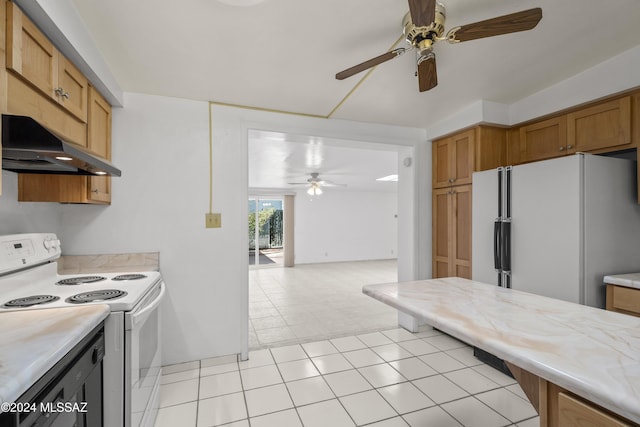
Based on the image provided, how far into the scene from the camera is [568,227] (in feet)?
6.45

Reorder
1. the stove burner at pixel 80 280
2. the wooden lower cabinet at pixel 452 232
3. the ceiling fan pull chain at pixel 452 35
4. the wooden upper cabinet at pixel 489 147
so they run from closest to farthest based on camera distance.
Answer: the ceiling fan pull chain at pixel 452 35
the stove burner at pixel 80 280
the wooden upper cabinet at pixel 489 147
the wooden lower cabinet at pixel 452 232

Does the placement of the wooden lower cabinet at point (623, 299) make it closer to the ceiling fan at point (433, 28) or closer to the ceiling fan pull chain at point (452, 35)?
the ceiling fan at point (433, 28)

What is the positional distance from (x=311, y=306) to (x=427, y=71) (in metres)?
3.51

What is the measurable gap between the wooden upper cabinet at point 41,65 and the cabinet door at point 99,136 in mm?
153

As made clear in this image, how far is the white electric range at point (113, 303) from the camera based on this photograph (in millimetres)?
1288

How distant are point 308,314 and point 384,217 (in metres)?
5.98

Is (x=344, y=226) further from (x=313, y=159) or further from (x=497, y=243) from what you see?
(x=497, y=243)

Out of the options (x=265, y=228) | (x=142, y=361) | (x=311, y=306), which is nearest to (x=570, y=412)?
(x=142, y=361)

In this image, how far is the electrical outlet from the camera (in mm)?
2533

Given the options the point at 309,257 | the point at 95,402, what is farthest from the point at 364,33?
the point at 309,257

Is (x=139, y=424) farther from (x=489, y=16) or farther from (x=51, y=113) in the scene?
(x=489, y=16)

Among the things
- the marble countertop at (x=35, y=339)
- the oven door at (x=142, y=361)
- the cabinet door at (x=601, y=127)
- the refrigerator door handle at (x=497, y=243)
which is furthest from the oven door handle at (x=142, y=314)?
the cabinet door at (x=601, y=127)

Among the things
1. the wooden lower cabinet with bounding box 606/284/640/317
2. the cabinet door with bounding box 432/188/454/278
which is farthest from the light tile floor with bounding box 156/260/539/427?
the wooden lower cabinet with bounding box 606/284/640/317

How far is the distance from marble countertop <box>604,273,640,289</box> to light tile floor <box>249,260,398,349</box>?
203cm
